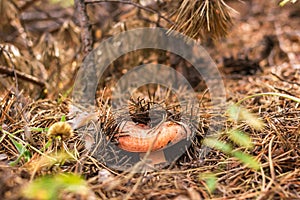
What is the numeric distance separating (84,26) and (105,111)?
658 mm

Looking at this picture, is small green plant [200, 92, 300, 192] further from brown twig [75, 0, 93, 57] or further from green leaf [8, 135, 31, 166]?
brown twig [75, 0, 93, 57]

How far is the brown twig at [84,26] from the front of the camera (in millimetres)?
1911

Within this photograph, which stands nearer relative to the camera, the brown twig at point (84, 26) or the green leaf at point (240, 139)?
the green leaf at point (240, 139)

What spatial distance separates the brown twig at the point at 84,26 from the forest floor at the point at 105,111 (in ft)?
1.00

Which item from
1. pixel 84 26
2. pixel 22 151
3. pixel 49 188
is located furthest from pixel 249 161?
pixel 84 26

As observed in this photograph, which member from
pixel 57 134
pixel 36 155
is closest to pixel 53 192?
pixel 57 134

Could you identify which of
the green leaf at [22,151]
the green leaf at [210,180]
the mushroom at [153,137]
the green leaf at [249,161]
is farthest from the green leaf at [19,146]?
the green leaf at [249,161]

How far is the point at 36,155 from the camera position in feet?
4.14

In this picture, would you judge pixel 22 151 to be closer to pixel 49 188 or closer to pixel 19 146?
pixel 19 146

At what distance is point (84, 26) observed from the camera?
1.95 m

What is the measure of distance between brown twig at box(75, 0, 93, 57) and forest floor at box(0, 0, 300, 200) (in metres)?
0.30

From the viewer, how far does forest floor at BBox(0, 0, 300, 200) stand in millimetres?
1062

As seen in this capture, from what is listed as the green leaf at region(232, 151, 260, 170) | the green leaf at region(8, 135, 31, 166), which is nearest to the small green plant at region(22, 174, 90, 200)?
the green leaf at region(8, 135, 31, 166)

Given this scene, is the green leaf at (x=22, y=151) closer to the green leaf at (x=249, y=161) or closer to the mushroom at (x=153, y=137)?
the mushroom at (x=153, y=137)
